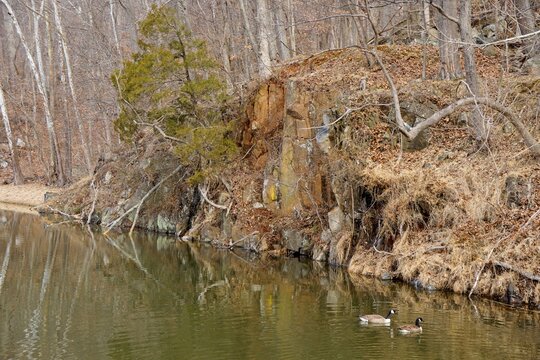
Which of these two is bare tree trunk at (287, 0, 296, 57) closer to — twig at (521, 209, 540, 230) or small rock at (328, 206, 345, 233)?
small rock at (328, 206, 345, 233)

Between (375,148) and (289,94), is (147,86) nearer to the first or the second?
(289,94)

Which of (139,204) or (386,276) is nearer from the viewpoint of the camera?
(386,276)

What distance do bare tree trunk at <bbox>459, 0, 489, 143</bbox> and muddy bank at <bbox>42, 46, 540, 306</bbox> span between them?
387mm

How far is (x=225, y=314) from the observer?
42.6 ft

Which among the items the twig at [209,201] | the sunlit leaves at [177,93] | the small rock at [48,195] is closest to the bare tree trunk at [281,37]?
the sunlit leaves at [177,93]

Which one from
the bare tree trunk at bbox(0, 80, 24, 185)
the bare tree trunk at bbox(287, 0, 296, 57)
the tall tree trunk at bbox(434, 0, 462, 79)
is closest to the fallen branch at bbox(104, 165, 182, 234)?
the bare tree trunk at bbox(287, 0, 296, 57)

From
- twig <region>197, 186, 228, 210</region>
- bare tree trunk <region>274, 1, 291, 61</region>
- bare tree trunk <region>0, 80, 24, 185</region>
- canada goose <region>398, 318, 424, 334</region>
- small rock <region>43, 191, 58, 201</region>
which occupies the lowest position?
canada goose <region>398, 318, 424, 334</region>

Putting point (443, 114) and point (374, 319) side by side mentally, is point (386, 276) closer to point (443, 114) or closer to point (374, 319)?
point (374, 319)

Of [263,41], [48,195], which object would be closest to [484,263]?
[263,41]

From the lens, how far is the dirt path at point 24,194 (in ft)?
114

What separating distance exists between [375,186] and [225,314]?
6.05 metres

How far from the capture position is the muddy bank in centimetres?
1432

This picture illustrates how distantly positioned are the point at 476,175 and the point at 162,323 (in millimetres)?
8330

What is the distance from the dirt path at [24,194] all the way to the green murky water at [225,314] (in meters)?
15.1
